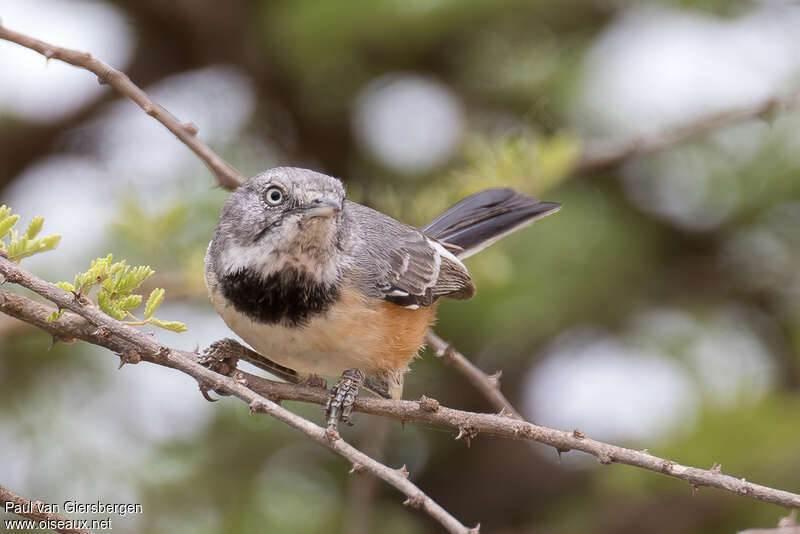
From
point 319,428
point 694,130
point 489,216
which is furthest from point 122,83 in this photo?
point 694,130

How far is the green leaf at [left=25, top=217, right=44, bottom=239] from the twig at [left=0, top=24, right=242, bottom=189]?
69cm

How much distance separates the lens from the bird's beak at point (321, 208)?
3.15 meters

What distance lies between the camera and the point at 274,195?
10.8ft

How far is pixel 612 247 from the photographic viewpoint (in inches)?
214

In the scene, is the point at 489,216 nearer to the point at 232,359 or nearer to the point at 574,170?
the point at 574,170

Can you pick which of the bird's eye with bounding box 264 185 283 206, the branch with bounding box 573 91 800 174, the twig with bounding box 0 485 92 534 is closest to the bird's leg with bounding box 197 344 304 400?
the bird's eye with bounding box 264 185 283 206

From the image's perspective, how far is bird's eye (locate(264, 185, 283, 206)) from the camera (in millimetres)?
3289

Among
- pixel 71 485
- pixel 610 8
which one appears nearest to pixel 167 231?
pixel 71 485

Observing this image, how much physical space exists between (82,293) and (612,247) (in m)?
3.86

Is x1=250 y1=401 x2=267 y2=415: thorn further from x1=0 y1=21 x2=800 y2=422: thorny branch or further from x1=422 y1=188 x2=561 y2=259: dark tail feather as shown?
x1=422 y1=188 x2=561 y2=259: dark tail feather

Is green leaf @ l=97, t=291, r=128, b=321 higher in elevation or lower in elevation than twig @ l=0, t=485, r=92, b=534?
higher

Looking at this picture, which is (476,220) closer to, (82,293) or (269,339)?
(269,339)

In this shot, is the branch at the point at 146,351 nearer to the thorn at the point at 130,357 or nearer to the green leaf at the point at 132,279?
the thorn at the point at 130,357

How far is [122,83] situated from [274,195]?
736 millimetres
